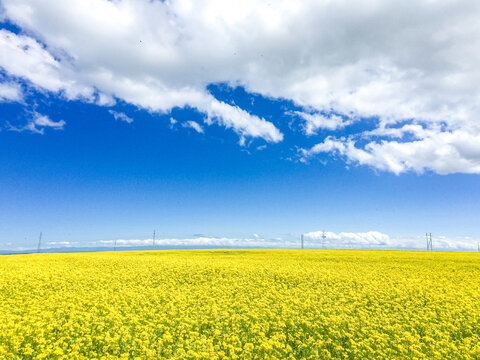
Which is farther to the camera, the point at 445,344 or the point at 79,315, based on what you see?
the point at 79,315

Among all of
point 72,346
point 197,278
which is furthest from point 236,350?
point 197,278

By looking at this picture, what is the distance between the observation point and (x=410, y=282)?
73.6 ft

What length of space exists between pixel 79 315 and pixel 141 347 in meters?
5.35

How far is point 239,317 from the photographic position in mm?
14320

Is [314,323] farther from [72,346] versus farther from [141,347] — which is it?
[72,346]

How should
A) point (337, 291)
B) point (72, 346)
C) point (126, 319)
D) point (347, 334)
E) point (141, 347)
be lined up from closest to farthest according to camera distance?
point (72, 346), point (141, 347), point (347, 334), point (126, 319), point (337, 291)

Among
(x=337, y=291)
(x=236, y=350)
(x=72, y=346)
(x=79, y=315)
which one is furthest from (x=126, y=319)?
(x=337, y=291)

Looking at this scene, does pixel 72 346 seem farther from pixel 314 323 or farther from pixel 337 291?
pixel 337 291

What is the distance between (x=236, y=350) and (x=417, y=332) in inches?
359

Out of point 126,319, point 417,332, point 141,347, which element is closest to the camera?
point 141,347

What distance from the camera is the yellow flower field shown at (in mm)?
11109

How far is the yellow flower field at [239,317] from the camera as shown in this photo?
36.4 feet

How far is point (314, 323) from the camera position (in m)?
13.8

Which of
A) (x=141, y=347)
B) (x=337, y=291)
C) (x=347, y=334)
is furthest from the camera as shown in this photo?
(x=337, y=291)
